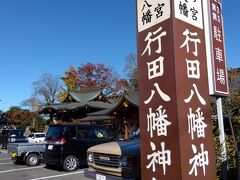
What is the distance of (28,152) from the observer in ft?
50.6

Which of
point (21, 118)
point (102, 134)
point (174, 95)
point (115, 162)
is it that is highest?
point (21, 118)

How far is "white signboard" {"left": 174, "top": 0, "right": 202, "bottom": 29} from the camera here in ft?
13.0

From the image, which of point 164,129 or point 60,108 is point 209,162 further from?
point 60,108

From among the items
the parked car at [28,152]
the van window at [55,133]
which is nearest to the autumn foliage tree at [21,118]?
the parked car at [28,152]

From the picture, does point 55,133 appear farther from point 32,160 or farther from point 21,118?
point 21,118

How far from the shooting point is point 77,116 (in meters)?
35.7

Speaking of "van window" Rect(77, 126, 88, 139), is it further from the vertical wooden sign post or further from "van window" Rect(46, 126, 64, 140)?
the vertical wooden sign post

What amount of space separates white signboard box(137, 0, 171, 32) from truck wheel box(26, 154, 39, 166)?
1232cm

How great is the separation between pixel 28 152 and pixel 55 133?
3087 millimetres

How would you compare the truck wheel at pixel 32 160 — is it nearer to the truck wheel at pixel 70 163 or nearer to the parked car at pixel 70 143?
the parked car at pixel 70 143

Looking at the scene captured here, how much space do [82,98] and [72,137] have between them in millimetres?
25999

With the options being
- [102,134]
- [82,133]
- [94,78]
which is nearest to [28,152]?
[82,133]

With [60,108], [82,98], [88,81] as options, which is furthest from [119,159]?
[88,81]

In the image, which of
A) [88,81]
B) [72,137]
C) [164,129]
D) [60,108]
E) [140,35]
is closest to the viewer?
[164,129]
